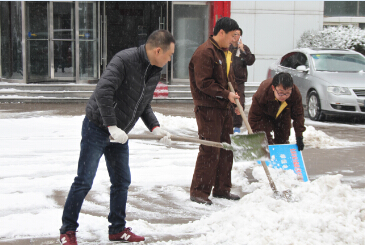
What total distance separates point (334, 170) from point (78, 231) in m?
3.83

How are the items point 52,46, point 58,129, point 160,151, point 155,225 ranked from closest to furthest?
point 155,225 → point 160,151 → point 58,129 → point 52,46

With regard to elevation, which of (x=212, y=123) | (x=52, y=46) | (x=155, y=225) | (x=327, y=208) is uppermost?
(x=52, y=46)

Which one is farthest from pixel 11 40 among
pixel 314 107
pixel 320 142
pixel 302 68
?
pixel 320 142

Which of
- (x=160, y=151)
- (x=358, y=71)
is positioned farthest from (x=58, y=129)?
(x=358, y=71)

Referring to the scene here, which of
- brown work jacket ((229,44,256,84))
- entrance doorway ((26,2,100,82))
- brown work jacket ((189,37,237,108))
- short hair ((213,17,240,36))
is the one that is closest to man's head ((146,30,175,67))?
brown work jacket ((189,37,237,108))

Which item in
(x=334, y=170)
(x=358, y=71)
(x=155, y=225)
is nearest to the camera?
(x=155, y=225)

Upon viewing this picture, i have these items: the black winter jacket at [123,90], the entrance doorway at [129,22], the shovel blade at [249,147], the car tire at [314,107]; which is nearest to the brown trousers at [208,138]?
the shovel blade at [249,147]

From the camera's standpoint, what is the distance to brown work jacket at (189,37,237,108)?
4.33m

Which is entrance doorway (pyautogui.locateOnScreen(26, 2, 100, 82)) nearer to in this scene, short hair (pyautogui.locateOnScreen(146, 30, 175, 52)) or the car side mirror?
the car side mirror

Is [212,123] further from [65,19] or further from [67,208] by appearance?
[65,19]

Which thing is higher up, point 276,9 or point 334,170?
point 276,9

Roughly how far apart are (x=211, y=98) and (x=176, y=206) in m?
1.19

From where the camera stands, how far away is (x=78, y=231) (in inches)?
146

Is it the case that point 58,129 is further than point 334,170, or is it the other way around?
point 58,129
